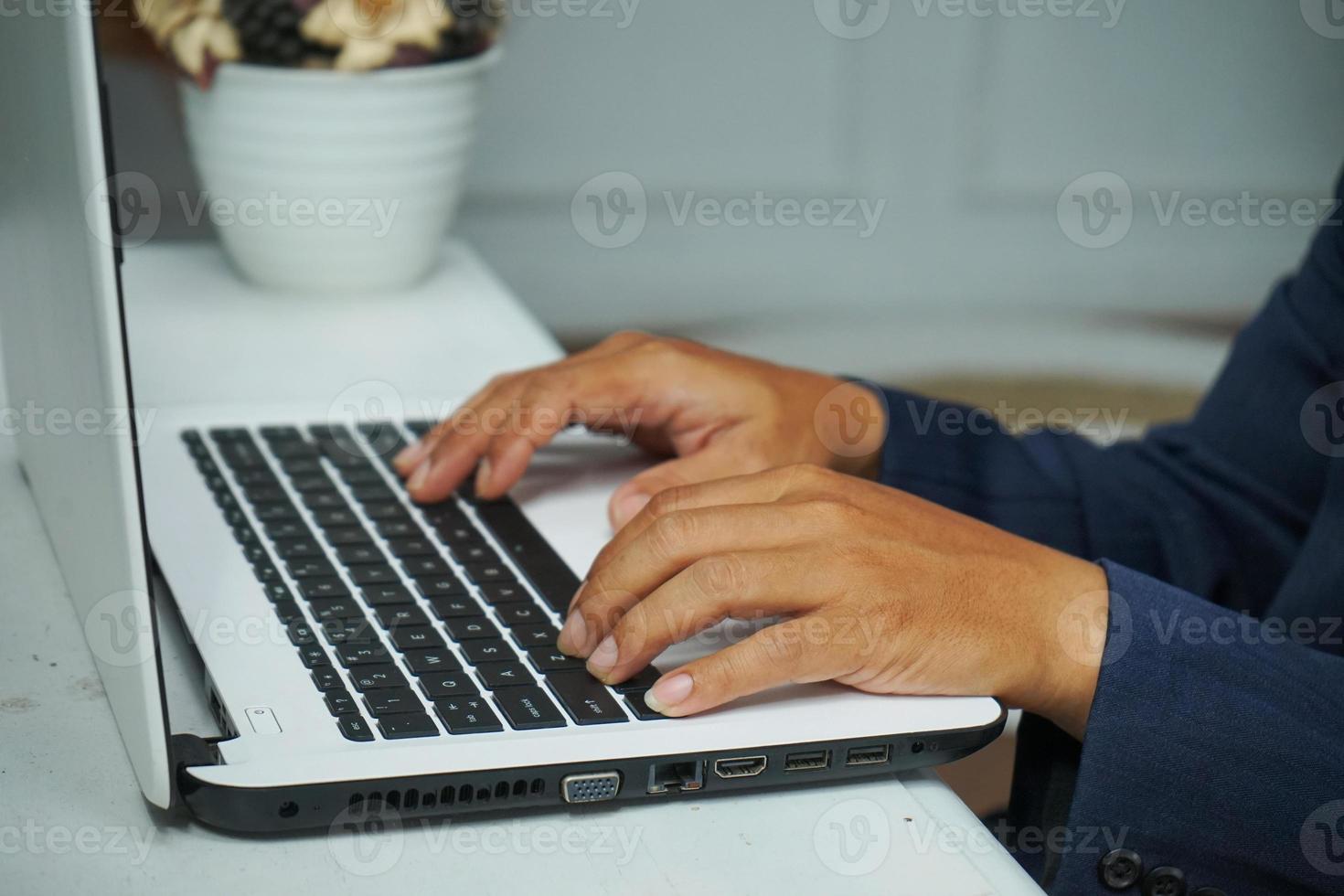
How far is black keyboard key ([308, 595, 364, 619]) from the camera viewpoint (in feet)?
1.97

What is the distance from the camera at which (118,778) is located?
53cm

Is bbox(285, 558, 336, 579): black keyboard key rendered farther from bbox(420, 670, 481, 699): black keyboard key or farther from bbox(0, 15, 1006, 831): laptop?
bbox(420, 670, 481, 699): black keyboard key

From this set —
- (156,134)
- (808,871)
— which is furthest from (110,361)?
(156,134)

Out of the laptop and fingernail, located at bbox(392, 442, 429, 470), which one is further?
fingernail, located at bbox(392, 442, 429, 470)

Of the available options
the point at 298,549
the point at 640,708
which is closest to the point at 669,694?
the point at 640,708

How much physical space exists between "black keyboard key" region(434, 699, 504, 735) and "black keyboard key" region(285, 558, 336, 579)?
141mm

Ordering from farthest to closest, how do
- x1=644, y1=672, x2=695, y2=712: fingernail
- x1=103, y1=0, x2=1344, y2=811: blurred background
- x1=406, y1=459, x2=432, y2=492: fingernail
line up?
x1=103, y1=0, x2=1344, y2=811: blurred background
x1=406, y1=459, x2=432, y2=492: fingernail
x1=644, y1=672, x2=695, y2=712: fingernail

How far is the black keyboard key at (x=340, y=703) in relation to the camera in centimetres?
52

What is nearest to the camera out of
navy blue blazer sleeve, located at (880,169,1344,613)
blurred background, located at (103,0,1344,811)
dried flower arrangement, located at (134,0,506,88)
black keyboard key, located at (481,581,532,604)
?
black keyboard key, located at (481,581,532,604)

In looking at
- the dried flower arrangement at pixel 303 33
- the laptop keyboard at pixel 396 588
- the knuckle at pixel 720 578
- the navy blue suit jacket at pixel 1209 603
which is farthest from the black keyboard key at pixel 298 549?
the dried flower arrangement at pixel 303 33

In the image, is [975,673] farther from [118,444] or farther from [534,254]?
[534,254]

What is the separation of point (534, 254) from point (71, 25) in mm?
1155

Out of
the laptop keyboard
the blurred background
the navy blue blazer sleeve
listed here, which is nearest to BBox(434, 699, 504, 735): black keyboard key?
the laptop keyboard

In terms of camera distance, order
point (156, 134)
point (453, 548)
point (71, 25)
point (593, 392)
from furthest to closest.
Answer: point (156, 134), point (593, 392), point (453, 548), point (71, 25)
